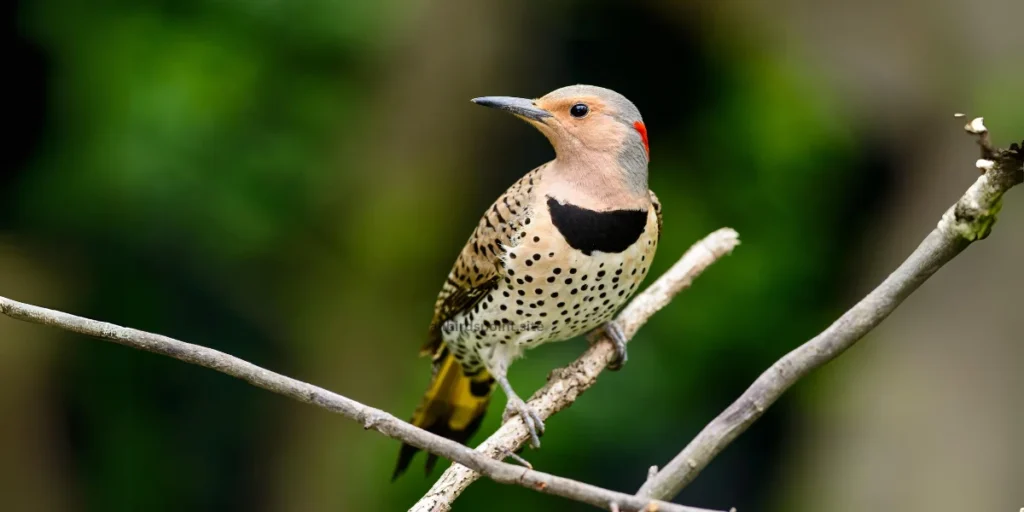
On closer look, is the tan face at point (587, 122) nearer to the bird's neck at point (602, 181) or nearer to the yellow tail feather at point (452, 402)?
the bird's neck at point (602, 181)

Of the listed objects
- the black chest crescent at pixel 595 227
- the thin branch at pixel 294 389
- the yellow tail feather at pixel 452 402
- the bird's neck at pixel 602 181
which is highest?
the bird's neck at pixel 602 181

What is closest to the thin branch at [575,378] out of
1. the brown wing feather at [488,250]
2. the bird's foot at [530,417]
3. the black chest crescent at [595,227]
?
the bird's foot at [530,417]

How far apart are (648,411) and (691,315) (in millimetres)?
377

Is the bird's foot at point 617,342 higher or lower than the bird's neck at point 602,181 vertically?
lower

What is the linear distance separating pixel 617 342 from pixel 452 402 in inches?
19.6

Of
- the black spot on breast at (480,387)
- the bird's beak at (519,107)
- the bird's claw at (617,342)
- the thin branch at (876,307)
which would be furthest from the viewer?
the black spot on breast at (480,387)

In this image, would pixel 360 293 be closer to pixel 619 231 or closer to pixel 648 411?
pixel 648 411

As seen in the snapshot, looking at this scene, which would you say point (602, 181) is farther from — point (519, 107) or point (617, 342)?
point (617, 342)

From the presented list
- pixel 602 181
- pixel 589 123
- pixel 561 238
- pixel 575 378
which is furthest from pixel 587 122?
pixel 575 378

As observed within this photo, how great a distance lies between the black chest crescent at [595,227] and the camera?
91.5 inches

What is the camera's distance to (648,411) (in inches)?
151

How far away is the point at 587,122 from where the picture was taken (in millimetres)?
2303

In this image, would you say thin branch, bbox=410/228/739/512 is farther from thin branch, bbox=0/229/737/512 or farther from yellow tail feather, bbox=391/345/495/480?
yellow tail feather, bbox=391/345/495/480

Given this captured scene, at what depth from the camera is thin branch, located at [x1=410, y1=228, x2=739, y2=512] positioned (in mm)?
2041
